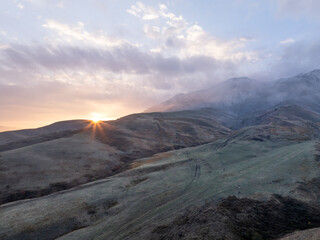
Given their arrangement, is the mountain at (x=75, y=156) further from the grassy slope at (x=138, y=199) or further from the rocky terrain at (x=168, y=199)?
the grassy slope at (x=138, y=199)

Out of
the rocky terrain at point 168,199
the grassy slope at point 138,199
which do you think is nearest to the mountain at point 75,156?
the rocky terrain at point 168,199

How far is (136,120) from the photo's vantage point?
461ft

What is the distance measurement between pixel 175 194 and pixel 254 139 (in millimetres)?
55731

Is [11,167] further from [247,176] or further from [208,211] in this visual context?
[247,176]

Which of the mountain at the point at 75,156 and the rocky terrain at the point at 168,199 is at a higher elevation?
the mountain at the point at 75,156

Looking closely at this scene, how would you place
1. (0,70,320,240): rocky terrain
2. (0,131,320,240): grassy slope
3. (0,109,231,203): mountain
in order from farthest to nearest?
(0,109,231,203): mountain, (0,131,320,240): grassy slope, (0,70,320,240): rocky terrain

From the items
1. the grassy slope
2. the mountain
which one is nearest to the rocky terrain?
the grassy slope

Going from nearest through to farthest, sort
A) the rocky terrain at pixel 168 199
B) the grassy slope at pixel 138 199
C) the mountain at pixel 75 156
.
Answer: the rocky terrain at pixel 168 199 < the grassy slope at pixel 138 199 < the mountain at pixel 75 156

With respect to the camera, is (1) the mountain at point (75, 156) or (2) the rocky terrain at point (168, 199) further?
(1) the mountain at point (75, 156)

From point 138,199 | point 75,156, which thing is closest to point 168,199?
point 138,199

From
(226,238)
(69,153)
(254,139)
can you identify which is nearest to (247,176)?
(226,238)

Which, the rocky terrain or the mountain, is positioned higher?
the mountain

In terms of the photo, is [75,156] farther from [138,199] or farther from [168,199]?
[168,199]

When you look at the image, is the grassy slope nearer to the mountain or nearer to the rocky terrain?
the rocky terrain
